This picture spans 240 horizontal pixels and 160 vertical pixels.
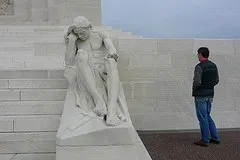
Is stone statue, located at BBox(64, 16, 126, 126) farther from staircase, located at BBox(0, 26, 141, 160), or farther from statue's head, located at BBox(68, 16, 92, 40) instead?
staircase, located at BBox(0, 26, 141, 160)

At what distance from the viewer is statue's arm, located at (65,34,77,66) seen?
20.2 ft

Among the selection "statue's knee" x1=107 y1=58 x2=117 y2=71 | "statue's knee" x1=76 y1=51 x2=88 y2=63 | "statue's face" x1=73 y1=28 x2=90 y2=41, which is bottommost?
"statue's knee" x1=107 y1=58 x2=117 y2=71

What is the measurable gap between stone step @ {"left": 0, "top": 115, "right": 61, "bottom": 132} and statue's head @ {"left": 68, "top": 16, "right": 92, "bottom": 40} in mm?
1489

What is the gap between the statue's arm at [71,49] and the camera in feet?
20.2

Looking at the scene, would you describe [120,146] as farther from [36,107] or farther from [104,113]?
[36,107]

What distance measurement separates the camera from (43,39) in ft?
36.0

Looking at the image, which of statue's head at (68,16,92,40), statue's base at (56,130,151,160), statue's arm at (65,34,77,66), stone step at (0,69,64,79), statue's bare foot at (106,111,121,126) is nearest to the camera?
statue's base at (56,130,151,160)

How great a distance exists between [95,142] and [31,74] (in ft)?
10.8

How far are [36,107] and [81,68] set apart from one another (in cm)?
139

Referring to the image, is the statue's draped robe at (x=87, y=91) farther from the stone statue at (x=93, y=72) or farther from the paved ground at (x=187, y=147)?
the paved ground at (x=187, y=147)

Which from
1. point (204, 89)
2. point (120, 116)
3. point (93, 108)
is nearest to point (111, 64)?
point (93, 108)

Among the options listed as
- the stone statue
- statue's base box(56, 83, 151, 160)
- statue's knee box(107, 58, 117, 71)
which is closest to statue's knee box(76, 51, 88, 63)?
the stone statue

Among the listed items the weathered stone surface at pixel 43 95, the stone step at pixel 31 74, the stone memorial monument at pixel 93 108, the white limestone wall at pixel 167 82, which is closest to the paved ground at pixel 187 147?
the white limestone wall at pixel 167 82

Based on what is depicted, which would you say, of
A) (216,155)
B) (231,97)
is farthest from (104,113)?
(231,97)
